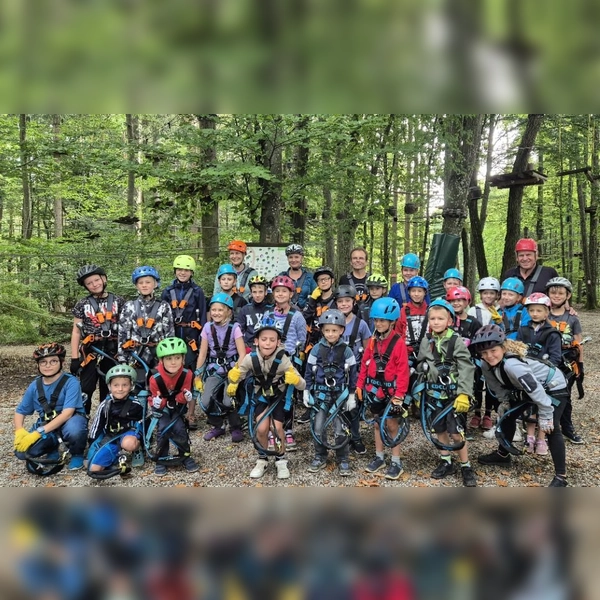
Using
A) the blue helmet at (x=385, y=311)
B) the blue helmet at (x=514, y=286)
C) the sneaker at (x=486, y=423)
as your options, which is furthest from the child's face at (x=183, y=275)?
the sneaker at (x=486, y=423)

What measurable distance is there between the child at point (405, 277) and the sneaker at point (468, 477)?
280cm

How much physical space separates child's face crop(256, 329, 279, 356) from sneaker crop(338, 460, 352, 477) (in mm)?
1702

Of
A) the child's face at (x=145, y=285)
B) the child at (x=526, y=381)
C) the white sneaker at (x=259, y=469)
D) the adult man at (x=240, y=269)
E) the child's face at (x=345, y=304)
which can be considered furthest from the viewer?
the adult man at (x=240, y=269)

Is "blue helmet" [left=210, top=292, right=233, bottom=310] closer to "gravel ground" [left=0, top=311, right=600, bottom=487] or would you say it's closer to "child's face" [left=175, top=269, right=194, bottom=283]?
"child's face" [left=175, top=269, right=194, bottom=283]

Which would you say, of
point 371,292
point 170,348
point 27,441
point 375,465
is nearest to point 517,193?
point 371,292

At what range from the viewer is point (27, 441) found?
5.16m

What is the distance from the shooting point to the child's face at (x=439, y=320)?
5195 millimetres

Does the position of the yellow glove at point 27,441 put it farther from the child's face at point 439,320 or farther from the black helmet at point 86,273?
the child's face at point 439,320

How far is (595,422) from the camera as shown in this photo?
6734 mm

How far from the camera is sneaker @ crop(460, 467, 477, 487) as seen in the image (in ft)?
16.0

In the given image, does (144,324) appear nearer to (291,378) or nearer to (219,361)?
(219,361)
